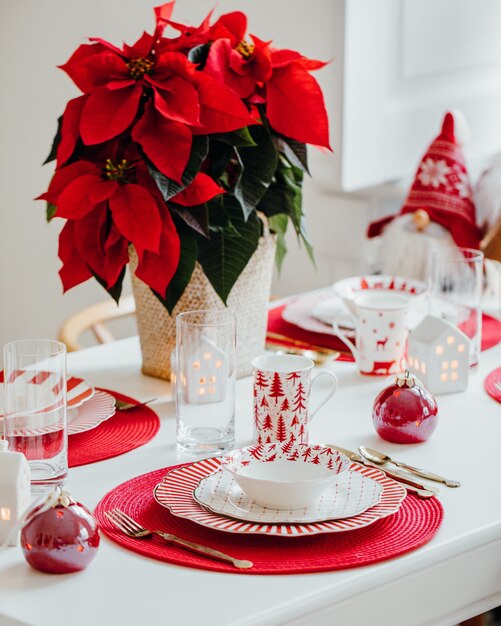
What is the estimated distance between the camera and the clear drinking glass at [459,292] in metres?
1.42

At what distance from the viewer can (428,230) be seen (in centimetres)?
213

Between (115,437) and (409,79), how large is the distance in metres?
1.59

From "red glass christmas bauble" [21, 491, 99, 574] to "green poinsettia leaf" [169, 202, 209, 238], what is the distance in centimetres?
46

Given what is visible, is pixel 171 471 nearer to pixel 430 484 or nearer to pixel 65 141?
pixel 430 484

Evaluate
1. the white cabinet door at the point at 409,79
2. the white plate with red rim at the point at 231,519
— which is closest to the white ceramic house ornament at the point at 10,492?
the white plate with red rim at the point at 231,519

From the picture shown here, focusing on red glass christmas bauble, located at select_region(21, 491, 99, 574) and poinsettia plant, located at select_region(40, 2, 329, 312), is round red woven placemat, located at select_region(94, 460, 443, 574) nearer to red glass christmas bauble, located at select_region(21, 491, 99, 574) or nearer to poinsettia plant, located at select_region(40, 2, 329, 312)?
red glass christmas bauble, located at select_region(21, 491, 99, 574)

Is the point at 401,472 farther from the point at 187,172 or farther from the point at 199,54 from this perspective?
the point at 199,54

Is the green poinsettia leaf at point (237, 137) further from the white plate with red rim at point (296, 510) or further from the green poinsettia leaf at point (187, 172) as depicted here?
the white plate with red rim at point (296, 510)

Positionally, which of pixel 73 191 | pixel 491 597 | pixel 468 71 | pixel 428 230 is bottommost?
pixel 491 597

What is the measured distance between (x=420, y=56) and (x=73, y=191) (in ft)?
5.02

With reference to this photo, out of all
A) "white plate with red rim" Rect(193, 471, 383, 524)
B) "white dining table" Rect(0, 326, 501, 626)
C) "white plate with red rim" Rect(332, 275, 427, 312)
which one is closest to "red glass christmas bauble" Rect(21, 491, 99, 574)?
"white dining table" Rect(0, 326, 501, 626)

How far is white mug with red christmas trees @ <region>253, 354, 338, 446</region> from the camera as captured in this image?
3.60ft

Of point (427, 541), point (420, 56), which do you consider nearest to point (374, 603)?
point (427, 541)

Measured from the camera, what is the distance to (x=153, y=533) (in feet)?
2.96
